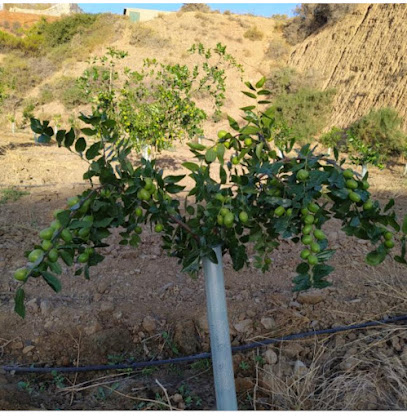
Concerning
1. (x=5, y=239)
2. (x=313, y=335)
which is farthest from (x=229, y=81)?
(x=313, y=335)

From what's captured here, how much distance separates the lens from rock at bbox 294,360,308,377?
2058 mm

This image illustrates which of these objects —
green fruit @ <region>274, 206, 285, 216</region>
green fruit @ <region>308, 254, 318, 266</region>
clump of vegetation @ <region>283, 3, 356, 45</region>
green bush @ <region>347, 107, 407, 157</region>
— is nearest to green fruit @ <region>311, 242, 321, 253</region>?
green fruit @ <region>308, 254, 318, 266</region>

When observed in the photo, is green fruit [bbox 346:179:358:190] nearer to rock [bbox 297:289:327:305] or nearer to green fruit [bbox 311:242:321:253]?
green fruit [bbox 311:242:321:253]

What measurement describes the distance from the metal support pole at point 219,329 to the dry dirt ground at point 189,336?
0.27 metres

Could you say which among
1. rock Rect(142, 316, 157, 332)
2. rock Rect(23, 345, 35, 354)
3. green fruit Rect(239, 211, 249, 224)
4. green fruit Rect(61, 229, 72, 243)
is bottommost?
rock Rect(23, 345, 35, 354)

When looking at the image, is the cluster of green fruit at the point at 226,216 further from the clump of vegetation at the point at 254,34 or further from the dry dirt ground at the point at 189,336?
the clump of vegetation at the point at 254,34

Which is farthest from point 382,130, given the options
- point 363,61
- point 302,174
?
point 302,174

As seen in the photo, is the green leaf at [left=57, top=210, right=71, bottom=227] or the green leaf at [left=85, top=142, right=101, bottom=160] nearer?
the green leaf at [left=57, top=210, right=71, bottom=227]

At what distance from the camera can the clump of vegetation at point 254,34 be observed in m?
22.0

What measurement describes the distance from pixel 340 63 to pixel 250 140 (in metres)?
17.3

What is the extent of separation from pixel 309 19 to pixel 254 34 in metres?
2.83

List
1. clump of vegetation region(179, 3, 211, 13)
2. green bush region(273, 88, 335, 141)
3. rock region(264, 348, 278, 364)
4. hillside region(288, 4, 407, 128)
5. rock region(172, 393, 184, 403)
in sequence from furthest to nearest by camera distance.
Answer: clump of vegetation region(179, 3, 211, 13), green bush region(273, 88, 335, 141), hillside region(288, 4, 407, 128), rock region(264, 348, 278, 364), rock region(172, 393, 184, 403)

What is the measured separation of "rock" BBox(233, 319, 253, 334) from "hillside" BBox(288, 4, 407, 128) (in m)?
11.8

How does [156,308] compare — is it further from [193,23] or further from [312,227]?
[193,23]
